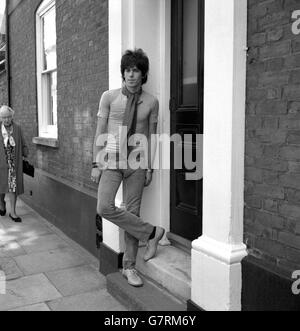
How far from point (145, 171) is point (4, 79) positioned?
831 centimetres

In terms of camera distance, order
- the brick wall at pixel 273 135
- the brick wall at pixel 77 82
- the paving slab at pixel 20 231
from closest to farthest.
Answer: the brick wall at pixel 273 135 → the brick wall at pixel 77 82 → the paving slab at pixel 20 231

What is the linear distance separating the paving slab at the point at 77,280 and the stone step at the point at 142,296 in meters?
0.30

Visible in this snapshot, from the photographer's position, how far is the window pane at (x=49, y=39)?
7.18m

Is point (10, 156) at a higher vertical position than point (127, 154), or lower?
lower

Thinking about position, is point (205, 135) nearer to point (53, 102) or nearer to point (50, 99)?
point (53, 102)

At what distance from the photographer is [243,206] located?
2.86 m

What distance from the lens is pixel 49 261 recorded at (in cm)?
512

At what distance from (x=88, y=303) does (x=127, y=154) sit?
54.1 inches

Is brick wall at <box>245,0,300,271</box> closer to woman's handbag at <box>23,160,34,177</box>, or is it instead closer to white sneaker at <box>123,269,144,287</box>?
white sneaker at <box>123,269,144,287</box>

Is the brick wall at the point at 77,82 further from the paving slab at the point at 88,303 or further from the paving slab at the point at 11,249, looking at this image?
the paving slab at the point at 88,303

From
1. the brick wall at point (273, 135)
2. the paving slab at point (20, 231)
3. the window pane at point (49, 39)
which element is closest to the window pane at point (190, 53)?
the brick wall at point (273, 135)

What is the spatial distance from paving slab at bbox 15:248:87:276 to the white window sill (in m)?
1.79

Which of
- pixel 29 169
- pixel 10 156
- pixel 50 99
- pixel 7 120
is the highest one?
pixel 50 99

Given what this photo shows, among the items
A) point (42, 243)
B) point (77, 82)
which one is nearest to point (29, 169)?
point (42, 243)
